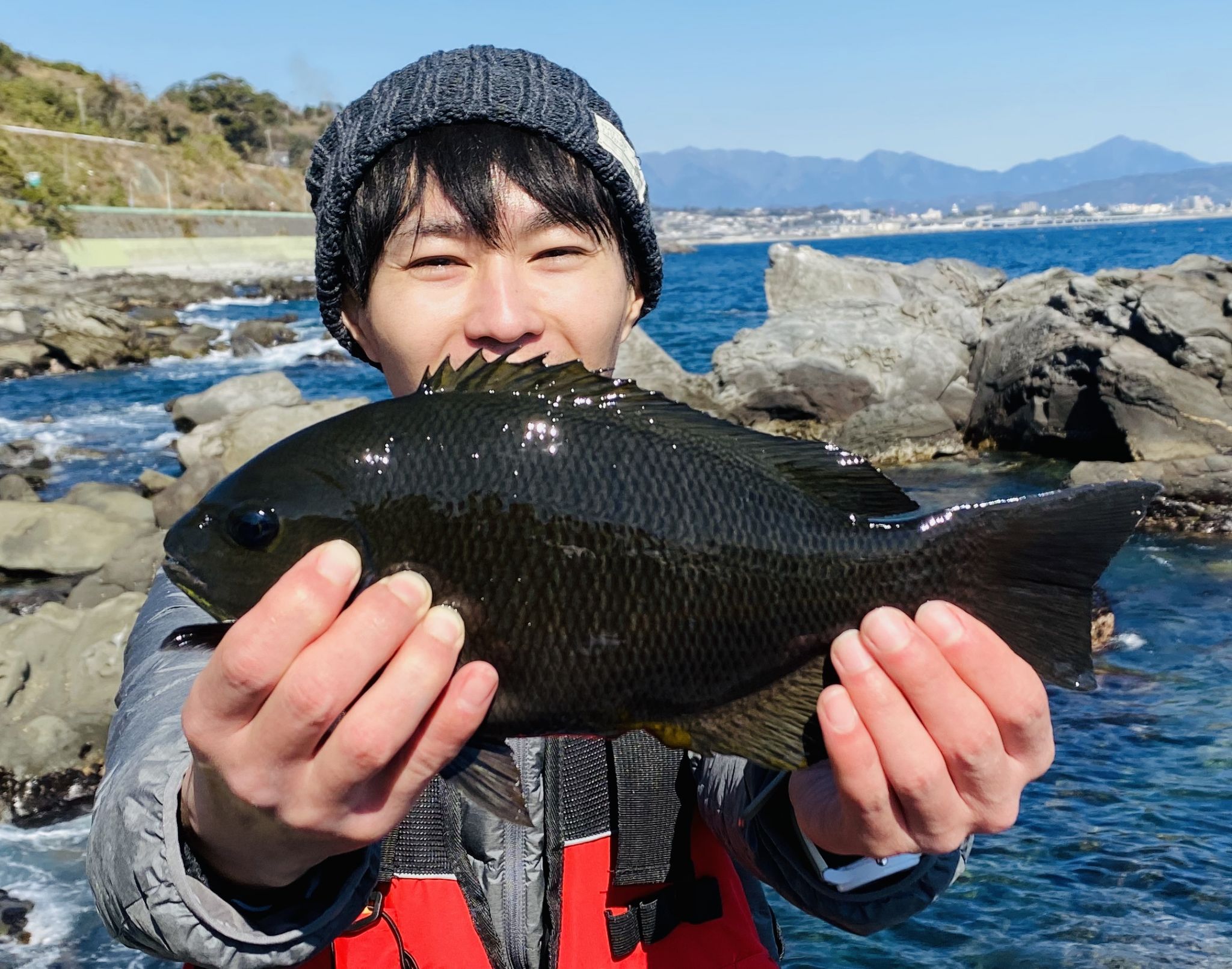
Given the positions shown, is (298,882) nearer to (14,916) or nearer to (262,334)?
(14,916)

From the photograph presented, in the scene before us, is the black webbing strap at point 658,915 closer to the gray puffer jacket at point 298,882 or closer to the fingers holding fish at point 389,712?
the gray puffer jacket at point 298,882

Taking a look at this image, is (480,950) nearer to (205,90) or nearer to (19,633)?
(19,633)

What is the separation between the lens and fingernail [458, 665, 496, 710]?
1.84 m

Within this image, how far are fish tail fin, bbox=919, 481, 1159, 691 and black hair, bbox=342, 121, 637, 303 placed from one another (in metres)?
1.41

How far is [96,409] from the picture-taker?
2622 cm

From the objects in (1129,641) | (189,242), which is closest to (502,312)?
→ (1129,641)

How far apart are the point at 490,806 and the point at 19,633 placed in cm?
853

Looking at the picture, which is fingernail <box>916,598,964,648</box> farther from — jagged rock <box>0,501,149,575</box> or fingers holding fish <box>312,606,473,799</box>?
jagged rock <box>0,501,149,575</box>

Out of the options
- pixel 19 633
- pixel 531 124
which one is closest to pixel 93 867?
pixel 531 124

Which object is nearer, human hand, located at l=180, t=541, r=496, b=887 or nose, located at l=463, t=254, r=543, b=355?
human hand, located at l=180, t=541, r=496, b=887

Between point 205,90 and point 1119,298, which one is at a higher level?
point 205,90

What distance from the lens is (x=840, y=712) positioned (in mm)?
2004

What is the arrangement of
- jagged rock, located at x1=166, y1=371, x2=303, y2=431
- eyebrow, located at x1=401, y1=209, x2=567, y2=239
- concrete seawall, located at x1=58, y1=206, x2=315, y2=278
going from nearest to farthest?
eyebrow, located at x1=401, y1=209, x2=567, y2=239
jagged rock, located at x1=166, y1=371, x2=303, y2=431
concrete seawall, located at x1=58, y1=206, x2=315, y2=278

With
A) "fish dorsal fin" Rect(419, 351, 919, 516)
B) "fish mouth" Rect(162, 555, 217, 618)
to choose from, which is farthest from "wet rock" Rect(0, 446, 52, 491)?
"fish dorsal fin" Rect(419, 351, 919, 516)
